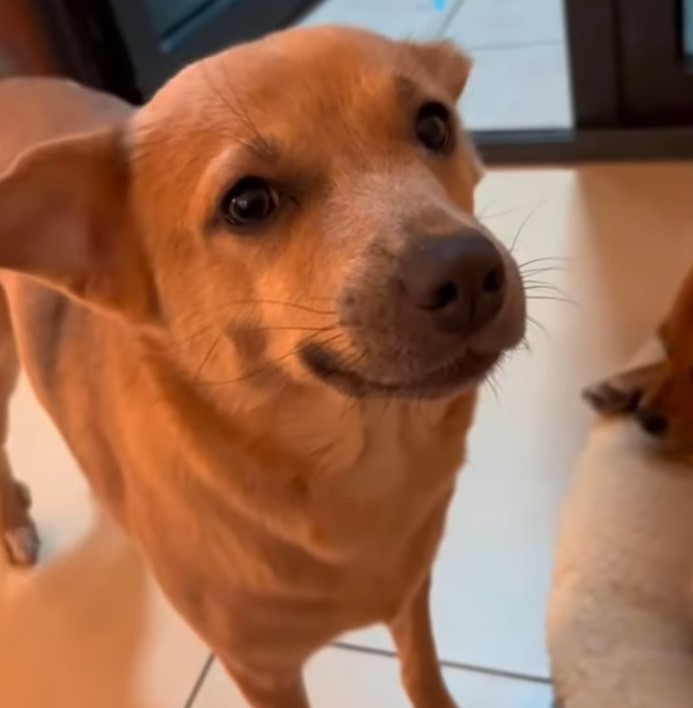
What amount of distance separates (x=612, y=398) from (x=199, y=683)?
63 cm

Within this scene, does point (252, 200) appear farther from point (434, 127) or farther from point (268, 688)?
point (268, 688)

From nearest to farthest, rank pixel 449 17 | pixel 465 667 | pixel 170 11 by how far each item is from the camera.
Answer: pixel 465 667
pixel 170 11
pixel 449 17

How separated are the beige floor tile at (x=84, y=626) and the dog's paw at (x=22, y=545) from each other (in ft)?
0.05

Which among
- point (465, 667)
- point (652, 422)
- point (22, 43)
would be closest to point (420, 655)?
point (465, 667)

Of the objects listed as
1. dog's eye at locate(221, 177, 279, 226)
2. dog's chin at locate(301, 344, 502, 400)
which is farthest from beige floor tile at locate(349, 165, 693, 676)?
dog's eye at locate(221, 177, 279, 226)

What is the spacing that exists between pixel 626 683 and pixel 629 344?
65 centimetres

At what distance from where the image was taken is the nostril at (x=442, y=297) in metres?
0.73

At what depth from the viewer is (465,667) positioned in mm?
1337

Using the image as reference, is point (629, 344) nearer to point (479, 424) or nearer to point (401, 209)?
point (479, 424)

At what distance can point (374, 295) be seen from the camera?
75cm

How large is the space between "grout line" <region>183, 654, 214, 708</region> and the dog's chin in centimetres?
70

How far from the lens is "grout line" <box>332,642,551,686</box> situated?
1306 mm

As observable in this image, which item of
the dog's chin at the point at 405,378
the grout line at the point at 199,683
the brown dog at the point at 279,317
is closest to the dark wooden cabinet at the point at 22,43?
the brown dog at the point at 279,317

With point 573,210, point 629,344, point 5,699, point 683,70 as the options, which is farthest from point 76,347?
point 683,70
